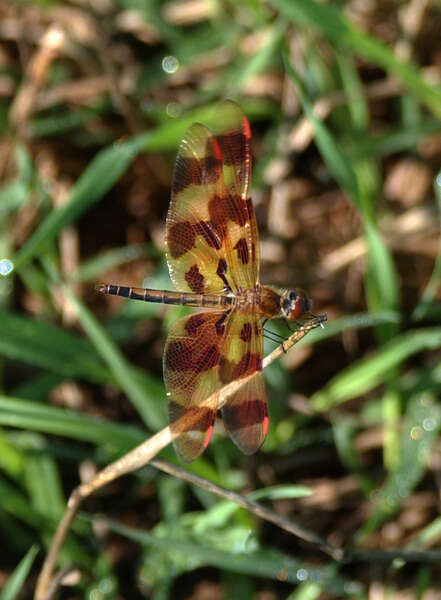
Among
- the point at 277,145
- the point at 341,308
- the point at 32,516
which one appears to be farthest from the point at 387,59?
the point at 32,516

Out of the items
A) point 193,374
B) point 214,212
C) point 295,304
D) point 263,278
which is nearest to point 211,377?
point 193,374

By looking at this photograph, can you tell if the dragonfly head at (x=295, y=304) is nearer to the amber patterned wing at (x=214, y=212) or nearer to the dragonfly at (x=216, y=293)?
the dragonfly at (x=216, y=293)

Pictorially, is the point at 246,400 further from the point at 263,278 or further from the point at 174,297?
the point at 263,278

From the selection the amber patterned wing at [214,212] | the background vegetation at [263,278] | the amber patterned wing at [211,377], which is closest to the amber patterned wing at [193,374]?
the amber patterned wing at [211,377]

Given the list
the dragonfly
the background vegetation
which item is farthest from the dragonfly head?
the background vegetation

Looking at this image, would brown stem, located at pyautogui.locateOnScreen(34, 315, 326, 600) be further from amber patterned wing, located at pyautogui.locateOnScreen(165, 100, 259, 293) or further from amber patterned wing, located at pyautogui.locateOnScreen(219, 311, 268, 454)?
amber patterned wing, located at pyautogui.locateOnScreen(165, 100, 259, 293)
